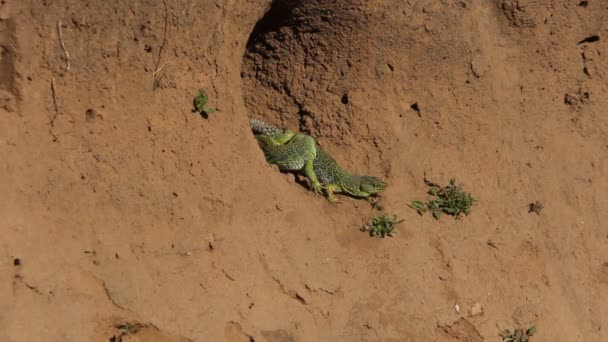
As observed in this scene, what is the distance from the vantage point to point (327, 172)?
6891 mm

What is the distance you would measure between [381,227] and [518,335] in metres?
1.47

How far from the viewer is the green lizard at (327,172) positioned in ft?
22.3

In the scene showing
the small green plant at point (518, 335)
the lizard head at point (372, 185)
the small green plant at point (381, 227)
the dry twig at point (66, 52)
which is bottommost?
the small green plant at point (518, 335)

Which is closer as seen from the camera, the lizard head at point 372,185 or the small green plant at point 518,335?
the small green plant at point 518,335

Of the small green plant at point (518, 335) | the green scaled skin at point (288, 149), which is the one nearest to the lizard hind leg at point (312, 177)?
the green scaled skin at point (288, 149)

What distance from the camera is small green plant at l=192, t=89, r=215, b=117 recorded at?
5934 mm

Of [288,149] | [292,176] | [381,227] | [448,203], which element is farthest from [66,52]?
[448,203]

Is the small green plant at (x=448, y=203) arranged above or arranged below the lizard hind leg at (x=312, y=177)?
below

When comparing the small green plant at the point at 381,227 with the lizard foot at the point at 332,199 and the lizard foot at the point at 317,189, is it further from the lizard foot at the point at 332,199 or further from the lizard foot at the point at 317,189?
the lizard foot at the point at 317,189

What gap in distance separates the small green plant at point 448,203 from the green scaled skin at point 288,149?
38.7 inches

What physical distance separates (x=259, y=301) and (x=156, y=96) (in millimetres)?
1736

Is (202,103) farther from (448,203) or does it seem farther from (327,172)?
(448,203)

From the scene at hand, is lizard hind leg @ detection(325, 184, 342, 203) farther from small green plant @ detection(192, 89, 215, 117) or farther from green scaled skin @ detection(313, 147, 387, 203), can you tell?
small green plant @ detection(192, 89, 215, 117)

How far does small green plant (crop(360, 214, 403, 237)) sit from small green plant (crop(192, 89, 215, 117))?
1.69 m
